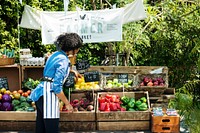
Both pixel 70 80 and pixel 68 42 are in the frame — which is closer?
pixel 68 42

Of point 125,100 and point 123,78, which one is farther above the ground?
point 123,78

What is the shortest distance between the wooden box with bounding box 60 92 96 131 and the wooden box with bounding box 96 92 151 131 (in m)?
0.07

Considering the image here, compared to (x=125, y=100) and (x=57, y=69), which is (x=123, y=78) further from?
(x=57, y=69)

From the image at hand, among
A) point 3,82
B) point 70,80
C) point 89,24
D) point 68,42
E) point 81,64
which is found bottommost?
point 3,82

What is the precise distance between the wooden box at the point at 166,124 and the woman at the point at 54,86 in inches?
52.1

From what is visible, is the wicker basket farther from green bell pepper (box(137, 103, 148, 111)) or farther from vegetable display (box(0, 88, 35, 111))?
green bell pepper (box(137, 103, 148, 111))

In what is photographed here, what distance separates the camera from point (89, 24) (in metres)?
5.87

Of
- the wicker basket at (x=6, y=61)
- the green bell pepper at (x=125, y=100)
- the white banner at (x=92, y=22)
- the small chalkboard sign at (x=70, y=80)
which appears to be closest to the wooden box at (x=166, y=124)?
the green bell pepper at (x=125, y=100)

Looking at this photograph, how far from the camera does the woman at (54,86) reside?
3184 millimetres

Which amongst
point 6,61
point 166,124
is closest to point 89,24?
point 6,61

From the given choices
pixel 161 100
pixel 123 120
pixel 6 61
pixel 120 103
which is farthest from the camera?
pixel 6 61

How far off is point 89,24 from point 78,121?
81.5 inches

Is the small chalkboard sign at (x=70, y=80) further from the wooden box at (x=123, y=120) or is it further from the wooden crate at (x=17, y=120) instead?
the wooden crate at (x=17, y=120)

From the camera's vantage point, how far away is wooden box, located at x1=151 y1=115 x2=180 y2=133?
419cm
